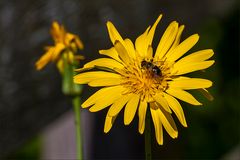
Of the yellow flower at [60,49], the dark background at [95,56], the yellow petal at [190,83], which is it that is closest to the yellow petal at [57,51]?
the yellow flower at [60,49]

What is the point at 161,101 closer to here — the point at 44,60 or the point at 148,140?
the point at 148,140

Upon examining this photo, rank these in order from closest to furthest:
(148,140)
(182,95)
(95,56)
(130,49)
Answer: (148,140) < (182,95) < (130,49) < (95,56)

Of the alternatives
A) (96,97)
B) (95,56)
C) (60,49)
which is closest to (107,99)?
(96,97)

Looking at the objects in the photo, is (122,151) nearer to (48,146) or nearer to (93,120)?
(93,120)

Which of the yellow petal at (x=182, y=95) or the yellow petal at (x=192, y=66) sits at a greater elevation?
the yellow petal at (x=192, y=66)

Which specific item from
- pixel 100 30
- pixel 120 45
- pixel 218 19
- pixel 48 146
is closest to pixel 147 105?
pixel 120 45

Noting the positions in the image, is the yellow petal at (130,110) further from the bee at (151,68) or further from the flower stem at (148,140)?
the bee at (151,68)

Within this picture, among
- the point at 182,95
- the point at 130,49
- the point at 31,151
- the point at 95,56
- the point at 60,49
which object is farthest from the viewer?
the point at 31,151
